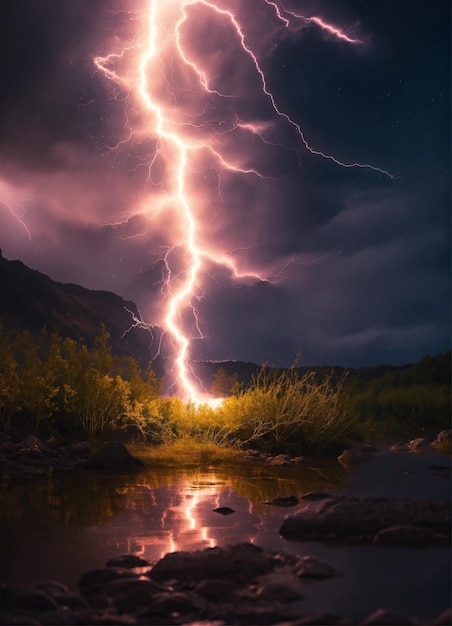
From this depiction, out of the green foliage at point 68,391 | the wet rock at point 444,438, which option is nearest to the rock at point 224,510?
A: the green foliage at point 68,391

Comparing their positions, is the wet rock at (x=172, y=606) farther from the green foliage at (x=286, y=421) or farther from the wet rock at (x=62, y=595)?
the green foliage at (x=286, y=421)

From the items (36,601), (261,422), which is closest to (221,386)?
(261,422)

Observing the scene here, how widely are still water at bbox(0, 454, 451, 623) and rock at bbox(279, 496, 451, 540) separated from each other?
22 cm

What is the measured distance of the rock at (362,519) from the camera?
4.95 m

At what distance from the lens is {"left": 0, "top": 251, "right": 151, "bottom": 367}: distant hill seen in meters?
39.4

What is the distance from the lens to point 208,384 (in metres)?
16.3

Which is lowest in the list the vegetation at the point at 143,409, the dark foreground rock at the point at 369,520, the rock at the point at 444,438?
the dark foreground rock at the point at 369,520

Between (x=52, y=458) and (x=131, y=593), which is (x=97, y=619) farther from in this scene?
(x=52, y=458)

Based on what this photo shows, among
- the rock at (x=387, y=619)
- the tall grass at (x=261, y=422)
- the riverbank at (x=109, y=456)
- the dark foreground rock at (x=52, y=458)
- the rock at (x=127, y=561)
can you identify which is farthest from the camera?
the tall grass at (x=261, y=422)

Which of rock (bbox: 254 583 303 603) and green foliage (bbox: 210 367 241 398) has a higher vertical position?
green foliage (bbox: 210 367 241 398)

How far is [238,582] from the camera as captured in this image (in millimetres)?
3850

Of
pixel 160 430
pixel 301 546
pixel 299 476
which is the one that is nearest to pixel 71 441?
pixel 160 430

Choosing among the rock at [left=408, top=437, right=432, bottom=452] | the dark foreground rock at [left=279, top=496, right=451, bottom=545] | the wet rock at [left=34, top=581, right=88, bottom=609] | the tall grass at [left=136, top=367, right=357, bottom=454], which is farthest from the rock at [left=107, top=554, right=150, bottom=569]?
the rock at [left=408, top=437, right=432, bottom=452]

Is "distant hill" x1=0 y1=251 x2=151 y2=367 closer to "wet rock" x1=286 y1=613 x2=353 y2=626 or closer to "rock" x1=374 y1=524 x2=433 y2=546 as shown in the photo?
"rock" x1=374 y1=524 x2=433 y2=546
